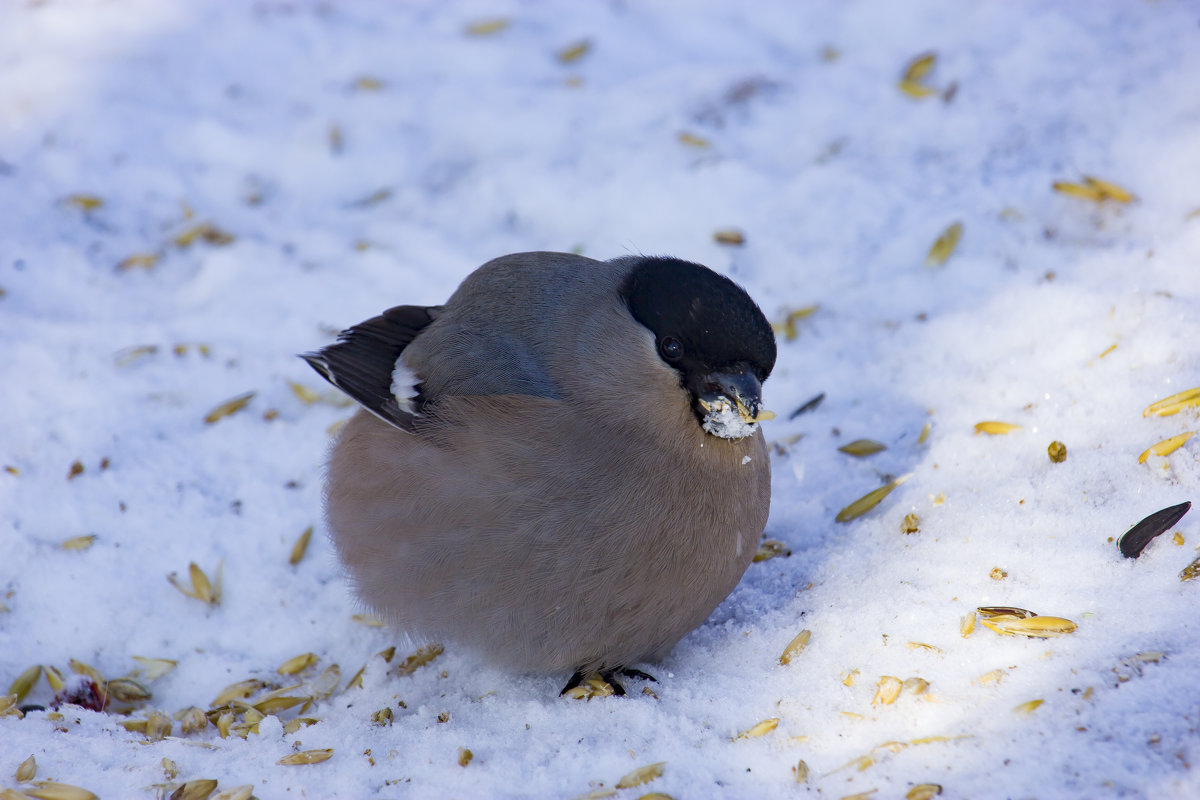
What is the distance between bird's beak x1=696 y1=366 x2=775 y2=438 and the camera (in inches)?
105

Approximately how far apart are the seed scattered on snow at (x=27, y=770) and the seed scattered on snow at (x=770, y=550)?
220 centimetres

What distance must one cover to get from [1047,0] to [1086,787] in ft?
14.5

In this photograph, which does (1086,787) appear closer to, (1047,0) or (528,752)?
(528,752)

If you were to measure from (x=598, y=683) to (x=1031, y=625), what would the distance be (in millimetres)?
1208

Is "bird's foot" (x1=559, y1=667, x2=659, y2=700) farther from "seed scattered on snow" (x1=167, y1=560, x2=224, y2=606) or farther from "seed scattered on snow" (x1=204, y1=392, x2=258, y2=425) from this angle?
"seed scattered on snow" (x1=204, y1=392, x2=258, y2=425)

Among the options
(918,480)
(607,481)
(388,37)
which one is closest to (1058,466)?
(918,480)

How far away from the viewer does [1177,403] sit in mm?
3014

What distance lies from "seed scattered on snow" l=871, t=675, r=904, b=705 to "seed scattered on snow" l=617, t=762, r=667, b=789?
1.91ft

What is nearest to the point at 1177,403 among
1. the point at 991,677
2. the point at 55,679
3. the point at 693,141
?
the point at 991,677

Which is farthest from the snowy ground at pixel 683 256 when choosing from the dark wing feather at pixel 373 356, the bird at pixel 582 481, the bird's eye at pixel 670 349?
the bird's eye at pixel 670 349

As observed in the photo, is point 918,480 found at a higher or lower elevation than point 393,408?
lower

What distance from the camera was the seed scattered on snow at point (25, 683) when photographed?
3.08 m

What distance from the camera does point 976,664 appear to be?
2.47m

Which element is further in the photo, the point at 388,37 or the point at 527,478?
the point at 388,37
